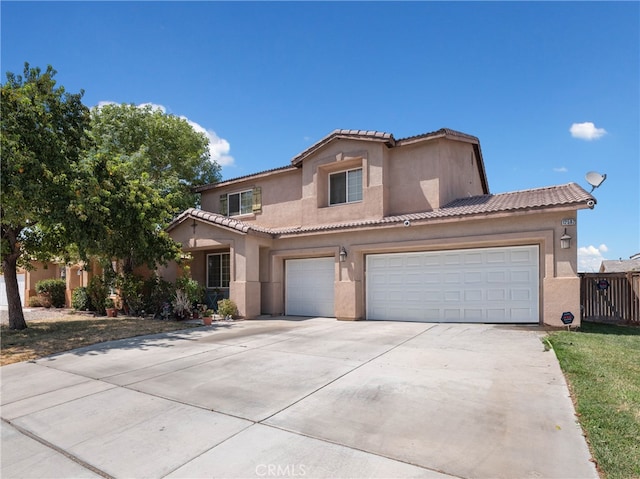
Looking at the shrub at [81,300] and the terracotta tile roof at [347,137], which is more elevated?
the terracotta tile roof at [347,137]

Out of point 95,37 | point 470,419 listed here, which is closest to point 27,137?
point 95,37

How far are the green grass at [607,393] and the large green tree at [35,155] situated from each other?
11610mm

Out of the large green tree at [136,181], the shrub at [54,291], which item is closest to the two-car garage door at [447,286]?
the large green tree at [136,181]

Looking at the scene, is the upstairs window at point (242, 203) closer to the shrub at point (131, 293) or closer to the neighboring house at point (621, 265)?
the shrub at point (131, 293)

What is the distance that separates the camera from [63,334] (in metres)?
10.6

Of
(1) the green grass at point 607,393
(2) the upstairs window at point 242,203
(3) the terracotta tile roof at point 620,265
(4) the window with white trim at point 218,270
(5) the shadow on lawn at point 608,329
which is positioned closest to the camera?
(1) the green grass at point 607,393

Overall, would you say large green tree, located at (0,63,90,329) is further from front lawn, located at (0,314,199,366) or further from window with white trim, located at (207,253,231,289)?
window with white trim, located at (207,253,231,289)

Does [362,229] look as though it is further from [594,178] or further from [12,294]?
[12,294]

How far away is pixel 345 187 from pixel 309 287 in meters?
4.36

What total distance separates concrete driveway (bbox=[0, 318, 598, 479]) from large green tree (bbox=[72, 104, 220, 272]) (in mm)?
4623

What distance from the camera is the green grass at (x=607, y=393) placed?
→ 3.29 m

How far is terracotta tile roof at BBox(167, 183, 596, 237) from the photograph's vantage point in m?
10.3

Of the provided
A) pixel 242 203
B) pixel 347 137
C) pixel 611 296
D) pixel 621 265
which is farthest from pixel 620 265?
pixel 242 203

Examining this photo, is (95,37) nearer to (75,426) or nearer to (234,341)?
(234,341)
